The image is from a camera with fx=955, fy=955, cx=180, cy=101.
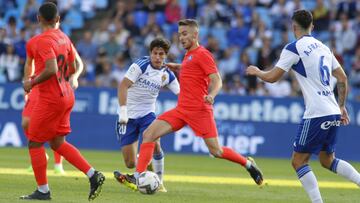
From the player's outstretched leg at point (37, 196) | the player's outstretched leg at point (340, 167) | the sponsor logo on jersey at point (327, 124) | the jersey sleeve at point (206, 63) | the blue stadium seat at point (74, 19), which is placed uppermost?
the jersey sleeve at point (206, 63)

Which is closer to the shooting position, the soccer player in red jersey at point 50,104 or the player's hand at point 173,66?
the soccer player in red jersey at point 50,104

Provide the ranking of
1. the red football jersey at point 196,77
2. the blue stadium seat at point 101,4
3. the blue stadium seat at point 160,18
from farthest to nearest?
the blue stadium seat at point 101,4 → the blue stadium seat at point 160,18 → the red football jersey at point 196,77

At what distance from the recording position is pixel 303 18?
11.5 m

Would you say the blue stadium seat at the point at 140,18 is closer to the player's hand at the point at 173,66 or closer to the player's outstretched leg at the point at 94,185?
the player's hand at the point at 173,66

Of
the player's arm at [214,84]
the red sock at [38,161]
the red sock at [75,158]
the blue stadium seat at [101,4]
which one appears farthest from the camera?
the blue stadium seat at [101,4]

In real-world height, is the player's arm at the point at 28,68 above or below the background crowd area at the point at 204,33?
above

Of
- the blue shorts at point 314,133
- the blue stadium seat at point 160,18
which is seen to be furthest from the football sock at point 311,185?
the blue stadium seat at point 160,18

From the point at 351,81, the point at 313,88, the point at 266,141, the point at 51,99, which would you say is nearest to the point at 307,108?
the point at 313,88

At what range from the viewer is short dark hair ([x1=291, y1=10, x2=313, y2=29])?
454 inches

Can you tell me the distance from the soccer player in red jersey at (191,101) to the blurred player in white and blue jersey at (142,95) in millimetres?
820

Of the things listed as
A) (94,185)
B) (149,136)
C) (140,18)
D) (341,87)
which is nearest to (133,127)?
(149,136)

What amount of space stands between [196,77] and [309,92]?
2332 millimetres

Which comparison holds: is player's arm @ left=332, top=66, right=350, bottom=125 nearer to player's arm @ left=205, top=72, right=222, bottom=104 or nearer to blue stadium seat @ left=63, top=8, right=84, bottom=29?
player's arm @ left=205, top=72, right=222, bottom=104

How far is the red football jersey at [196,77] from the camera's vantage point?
527 inches
